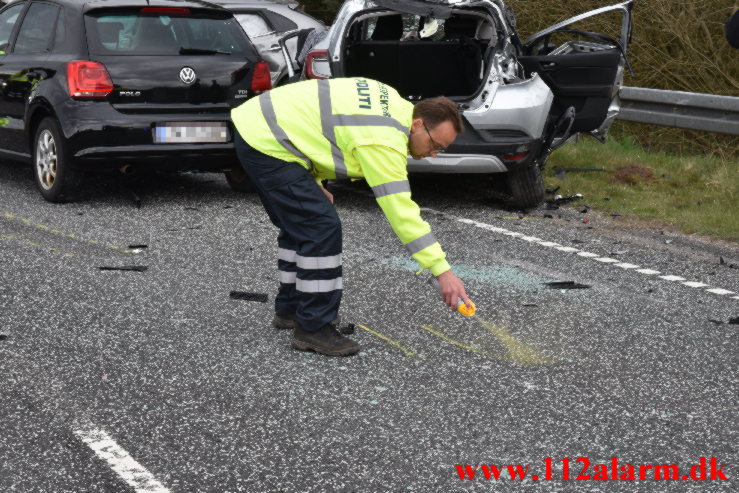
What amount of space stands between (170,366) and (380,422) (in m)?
1.15

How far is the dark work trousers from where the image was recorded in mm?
5230

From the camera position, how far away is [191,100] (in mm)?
9117

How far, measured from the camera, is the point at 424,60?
9.59 metres

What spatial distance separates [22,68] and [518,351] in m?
5.75

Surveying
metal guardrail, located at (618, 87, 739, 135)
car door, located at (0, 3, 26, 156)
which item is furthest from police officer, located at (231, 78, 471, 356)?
metal guardrail, located at (618, 87, 739, 135)

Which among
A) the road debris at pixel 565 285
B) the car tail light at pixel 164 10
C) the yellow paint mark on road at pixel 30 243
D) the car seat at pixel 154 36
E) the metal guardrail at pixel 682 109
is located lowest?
the metal guardrail at pixel 682 109

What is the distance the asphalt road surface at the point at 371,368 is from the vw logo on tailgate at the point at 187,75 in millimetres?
1337

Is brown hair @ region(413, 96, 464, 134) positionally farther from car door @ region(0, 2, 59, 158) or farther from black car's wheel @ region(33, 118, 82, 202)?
car door @ region(0, 2, 59, 158)

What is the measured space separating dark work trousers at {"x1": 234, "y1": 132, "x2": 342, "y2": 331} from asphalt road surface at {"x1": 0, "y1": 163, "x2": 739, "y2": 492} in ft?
0.79

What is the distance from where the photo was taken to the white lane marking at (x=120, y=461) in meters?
3.84

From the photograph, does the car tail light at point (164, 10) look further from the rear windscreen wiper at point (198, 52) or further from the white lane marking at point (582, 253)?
the white lane marking at point (582, 253)

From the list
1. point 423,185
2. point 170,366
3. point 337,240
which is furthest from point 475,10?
point 170,366

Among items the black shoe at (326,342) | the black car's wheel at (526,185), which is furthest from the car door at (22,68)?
the black shoe at (326,342)

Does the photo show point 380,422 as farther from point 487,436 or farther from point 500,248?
point 500,248
